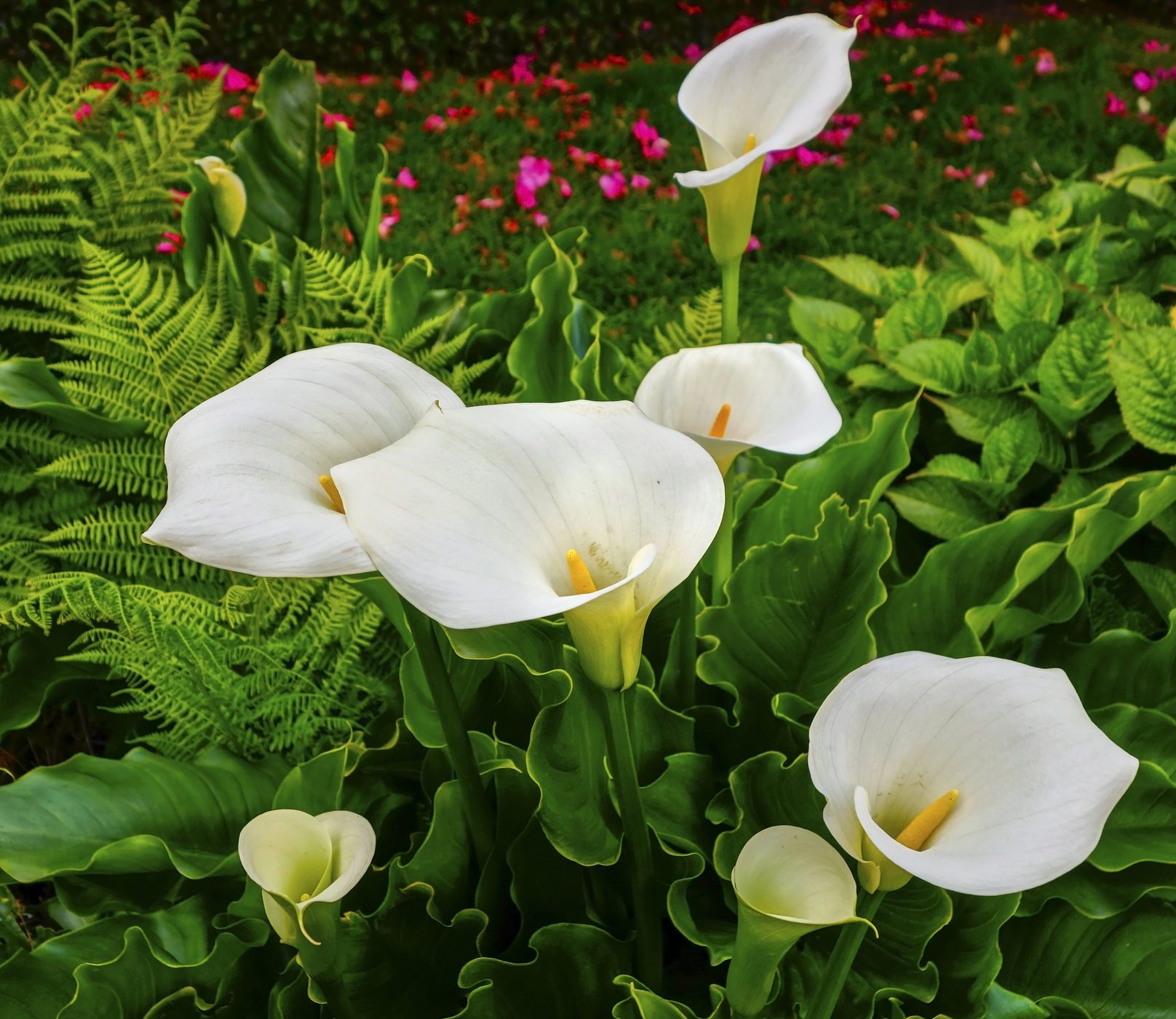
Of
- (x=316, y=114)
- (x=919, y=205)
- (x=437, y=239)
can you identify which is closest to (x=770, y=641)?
(x=316, y=114)

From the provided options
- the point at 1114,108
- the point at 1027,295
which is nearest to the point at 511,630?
the point at 1027,295

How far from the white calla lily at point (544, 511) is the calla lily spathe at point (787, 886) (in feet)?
0.38

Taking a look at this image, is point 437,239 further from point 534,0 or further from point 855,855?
point 855,855

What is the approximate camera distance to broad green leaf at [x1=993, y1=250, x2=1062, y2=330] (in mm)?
1085

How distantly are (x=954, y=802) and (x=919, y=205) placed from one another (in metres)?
2.65

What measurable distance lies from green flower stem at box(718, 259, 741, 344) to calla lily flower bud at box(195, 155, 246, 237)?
21.1 inches

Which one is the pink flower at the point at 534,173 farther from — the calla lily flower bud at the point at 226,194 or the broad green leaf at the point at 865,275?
the calla lily flower bud at the point at 226,194

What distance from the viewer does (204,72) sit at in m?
3.33

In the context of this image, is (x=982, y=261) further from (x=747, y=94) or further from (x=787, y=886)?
(x=787, y=886)

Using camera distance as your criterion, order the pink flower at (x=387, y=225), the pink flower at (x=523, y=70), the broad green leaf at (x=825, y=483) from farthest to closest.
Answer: the pink flower at (x=523, y=70)
the pink flower at (x=387, y=225)
the broad green leaf at (x=825, y=483)

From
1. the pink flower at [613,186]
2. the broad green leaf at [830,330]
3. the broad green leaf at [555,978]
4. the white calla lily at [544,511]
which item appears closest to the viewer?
the white calla lily at [544,511]

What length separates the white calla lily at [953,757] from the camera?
0.40m

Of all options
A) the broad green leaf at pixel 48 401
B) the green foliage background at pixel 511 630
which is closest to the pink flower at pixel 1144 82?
the green foliage background at pixel 511 630

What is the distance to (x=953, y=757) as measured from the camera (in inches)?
17.5
